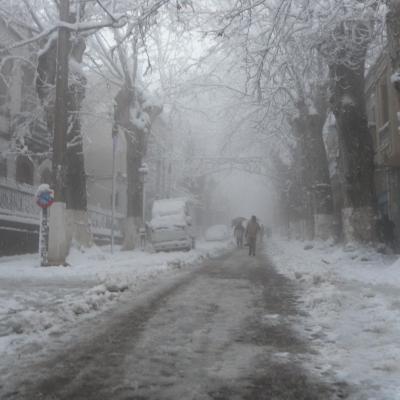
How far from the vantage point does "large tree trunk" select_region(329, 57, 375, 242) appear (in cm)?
1499

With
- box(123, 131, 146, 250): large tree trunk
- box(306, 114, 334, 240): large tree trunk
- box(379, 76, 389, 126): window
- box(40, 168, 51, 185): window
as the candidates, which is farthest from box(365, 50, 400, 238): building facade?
box(40, 168, 51, 185): window

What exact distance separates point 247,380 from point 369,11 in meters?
12.2

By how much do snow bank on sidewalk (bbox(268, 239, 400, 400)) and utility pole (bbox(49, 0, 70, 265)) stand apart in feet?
21.5

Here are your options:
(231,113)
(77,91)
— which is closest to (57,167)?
(77,91)

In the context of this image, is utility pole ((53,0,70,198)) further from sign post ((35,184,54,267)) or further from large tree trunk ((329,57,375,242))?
large tree trunk ((329,57,375,242))

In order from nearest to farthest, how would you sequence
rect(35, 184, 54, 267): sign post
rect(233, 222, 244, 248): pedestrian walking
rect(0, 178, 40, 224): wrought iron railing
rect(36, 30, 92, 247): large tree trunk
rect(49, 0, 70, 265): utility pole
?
1. rect(49, 0, 70, 265): utility pole
2. rect(35, 184, 54, 267): sign post
3. rect(36, 30, 92, 247): large tree trunk
4. rect(0, 178, 40, 224): wrought iron railing
5. rect(233, 222, 244, 248): pedestrian walking

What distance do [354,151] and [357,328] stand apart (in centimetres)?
1063

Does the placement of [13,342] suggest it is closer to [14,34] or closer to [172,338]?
[172,338]

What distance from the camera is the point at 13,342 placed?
4711 millimetres

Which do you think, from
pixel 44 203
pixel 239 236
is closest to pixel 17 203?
pixel 44 203

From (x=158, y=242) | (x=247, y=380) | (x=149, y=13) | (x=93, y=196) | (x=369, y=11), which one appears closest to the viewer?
(x=247, y=380)

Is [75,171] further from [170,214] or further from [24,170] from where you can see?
[24,170]

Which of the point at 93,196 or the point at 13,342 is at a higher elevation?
the point at 93,196

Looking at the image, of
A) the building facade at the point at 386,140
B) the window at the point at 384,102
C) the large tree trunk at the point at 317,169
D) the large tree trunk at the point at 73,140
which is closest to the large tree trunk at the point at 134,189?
the large tree trunk at the point at 73,140
